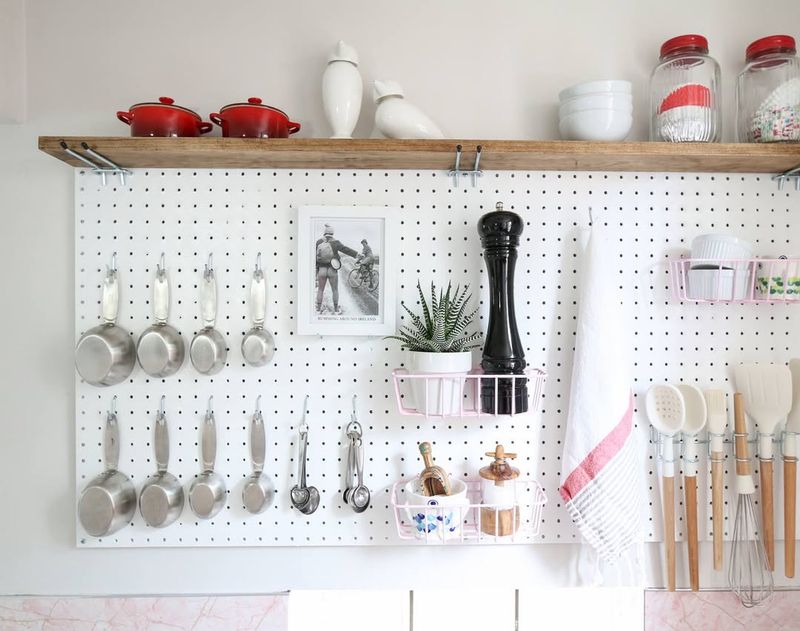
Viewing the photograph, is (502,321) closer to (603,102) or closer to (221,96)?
(603,102)

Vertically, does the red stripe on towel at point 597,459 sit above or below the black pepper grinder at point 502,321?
below

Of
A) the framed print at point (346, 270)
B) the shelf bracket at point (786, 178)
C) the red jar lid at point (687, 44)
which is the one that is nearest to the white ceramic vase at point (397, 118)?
the framed print at point (346, 270)

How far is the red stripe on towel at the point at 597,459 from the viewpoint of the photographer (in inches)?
38.2

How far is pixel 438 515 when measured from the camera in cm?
94

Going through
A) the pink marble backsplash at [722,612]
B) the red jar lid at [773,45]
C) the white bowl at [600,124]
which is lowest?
the pink marble backsplash at [722,612]

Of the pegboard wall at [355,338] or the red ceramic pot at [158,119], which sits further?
the pegboard wall at [355,338]

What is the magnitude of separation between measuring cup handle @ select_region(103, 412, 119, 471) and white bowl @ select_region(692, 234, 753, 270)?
1192 mm

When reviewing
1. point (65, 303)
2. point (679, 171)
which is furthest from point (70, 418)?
point (679, 171)

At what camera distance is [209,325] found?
3.41 ft

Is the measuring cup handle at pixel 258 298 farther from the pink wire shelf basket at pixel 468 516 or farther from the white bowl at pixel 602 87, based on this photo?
the white bowl at pixel 602 87

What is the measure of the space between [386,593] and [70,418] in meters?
0.78

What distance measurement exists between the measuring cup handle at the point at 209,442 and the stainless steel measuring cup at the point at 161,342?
0.40ft

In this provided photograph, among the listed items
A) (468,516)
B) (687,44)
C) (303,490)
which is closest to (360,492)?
(303,490)

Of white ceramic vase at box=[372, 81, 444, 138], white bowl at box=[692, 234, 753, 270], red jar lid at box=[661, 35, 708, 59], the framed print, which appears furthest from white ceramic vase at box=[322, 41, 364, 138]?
white bowl at box=[692, 234, 753, 270]
